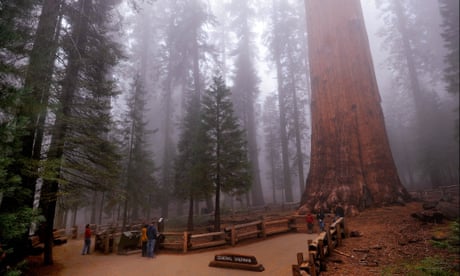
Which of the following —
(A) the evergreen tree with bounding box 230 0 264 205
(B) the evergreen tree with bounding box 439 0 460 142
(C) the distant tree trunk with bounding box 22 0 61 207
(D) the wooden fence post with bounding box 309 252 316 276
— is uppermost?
(A) the evergreen tree with bounding box 230 0 264 205

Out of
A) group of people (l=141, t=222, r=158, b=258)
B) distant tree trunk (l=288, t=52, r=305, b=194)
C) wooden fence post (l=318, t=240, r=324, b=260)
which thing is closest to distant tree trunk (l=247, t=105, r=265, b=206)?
distant tree trunk (l=288, t=52, r=305, b=194)

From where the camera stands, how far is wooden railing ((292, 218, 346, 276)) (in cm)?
521

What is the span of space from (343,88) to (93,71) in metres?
12.5

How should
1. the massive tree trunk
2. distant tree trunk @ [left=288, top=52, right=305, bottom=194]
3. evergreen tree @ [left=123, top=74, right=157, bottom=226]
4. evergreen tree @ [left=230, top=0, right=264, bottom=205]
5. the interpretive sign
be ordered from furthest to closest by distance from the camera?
evergreen tree @ [left=230, top=0, right=264, bottom=205] → distant tree trunk @ [left=288, top=52, right=305, bottom=194] → evergreen tree @ [left=123, top=74, right=157, bottom=226] → the massive tree trunk → the interpretive sign

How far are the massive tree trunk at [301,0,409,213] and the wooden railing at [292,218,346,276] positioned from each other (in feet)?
8.86

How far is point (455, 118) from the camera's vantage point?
1.42 m

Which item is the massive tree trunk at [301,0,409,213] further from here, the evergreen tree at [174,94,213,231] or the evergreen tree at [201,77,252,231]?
the evergreen tree at [174,94,213,231]

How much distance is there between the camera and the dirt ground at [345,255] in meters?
5.75

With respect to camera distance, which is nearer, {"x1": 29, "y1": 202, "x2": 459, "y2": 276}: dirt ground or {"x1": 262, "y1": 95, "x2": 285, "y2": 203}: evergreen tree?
{"x1": 29, "y1": 202, "x2": 459, "y2": 276}: dirt ground

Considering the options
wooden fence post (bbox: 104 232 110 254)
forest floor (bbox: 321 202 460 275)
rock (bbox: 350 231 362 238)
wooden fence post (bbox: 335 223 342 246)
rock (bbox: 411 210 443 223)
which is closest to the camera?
forest floor (bbox: 321 202 460 275)

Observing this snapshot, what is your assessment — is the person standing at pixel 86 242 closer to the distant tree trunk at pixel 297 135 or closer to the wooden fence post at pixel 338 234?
the wooden fence post at pixel 338 234

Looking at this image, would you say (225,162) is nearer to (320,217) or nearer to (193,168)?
(193,168)

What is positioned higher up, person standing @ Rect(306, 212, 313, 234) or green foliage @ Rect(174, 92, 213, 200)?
green foliage @ Rect(174, 92, 213, 200)

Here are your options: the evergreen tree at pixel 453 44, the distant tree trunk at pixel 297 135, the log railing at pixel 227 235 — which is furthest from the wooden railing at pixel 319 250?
the distant tree trunk at pixel 297 135
